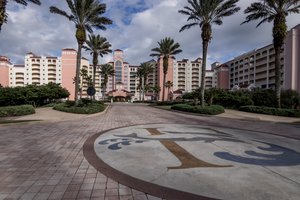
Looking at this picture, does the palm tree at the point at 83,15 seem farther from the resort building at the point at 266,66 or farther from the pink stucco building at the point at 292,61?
the pink stucco building at the point at 292,61

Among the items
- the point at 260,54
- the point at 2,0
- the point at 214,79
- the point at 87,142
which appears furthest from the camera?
the point at 214,79

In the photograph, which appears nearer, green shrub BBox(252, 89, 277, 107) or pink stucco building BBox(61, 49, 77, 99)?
green shrub BBox(252, 89, 277, 107)

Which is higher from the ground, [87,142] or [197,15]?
[197,15]

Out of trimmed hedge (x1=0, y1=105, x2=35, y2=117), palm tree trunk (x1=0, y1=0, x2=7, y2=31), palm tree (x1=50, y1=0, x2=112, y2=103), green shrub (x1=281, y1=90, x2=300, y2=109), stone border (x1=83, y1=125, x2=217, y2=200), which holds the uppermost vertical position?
palm tree (x1=50, y1=0, x2=112, y2=103)

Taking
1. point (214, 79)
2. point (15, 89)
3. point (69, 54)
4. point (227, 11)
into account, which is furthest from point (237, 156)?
point (214, 79)

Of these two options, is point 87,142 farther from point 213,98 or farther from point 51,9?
point 213,98

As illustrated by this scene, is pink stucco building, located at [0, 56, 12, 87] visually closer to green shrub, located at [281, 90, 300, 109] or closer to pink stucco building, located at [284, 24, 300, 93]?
pink stucco building, located at [284, 24, 300, 93]

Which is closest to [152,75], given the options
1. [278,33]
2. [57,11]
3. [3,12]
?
[57,11]

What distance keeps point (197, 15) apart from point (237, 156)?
25006mm

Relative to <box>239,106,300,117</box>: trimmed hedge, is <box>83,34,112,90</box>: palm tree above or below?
above

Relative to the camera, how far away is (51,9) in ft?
89.4

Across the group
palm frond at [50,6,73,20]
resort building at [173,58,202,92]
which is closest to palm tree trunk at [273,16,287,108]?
palm frond at [50,6,73,20]

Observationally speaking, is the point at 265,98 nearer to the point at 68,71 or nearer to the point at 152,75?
the point at 68,71

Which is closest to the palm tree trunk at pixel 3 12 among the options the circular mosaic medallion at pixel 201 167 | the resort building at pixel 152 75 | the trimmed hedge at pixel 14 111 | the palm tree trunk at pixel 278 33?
the trimmed hedge at pixel 14 111
